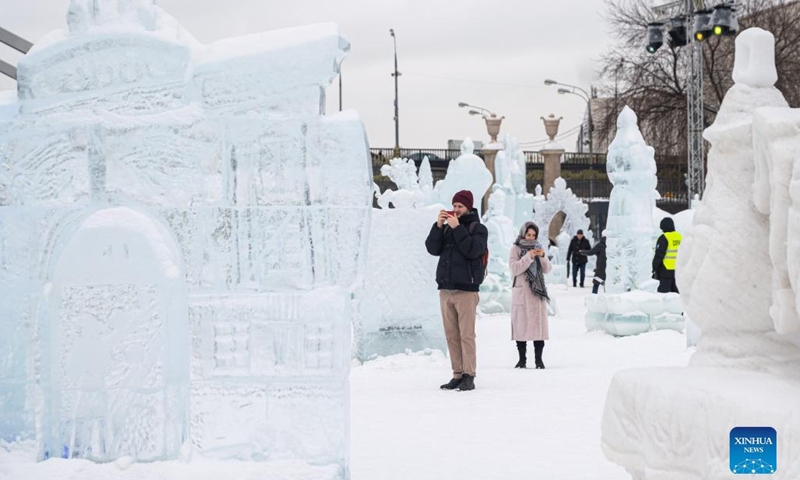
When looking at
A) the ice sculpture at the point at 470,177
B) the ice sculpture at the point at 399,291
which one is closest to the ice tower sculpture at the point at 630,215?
the ice sculpture at the point at 470,177

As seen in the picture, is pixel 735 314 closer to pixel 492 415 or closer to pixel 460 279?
pixel 492 415

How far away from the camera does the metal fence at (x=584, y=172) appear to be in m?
34.8

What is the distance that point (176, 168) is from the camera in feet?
15.6

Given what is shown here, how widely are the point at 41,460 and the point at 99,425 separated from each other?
30cm

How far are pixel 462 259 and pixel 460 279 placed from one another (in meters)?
0.15

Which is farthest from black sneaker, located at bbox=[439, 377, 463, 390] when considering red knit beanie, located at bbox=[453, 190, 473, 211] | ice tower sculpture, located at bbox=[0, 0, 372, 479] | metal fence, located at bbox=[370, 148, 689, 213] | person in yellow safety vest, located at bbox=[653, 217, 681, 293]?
metal fence, located at bbox=[370, 148, 689, 213]

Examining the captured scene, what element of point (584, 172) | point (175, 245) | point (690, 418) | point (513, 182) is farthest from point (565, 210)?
point (690, 418)

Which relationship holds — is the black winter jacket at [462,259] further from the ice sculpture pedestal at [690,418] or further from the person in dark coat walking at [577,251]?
the person in dark coat walking at [577,251]

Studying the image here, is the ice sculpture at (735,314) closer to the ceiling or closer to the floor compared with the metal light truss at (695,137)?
closer to the floor

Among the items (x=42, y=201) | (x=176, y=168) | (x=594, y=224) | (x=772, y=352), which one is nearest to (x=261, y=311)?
(x=176, y=168)

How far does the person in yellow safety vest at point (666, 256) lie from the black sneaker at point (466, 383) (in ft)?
17.1

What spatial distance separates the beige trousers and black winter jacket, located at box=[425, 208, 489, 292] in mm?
72

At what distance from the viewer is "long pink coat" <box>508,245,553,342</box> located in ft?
31.0

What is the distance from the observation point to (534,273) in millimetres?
9539
